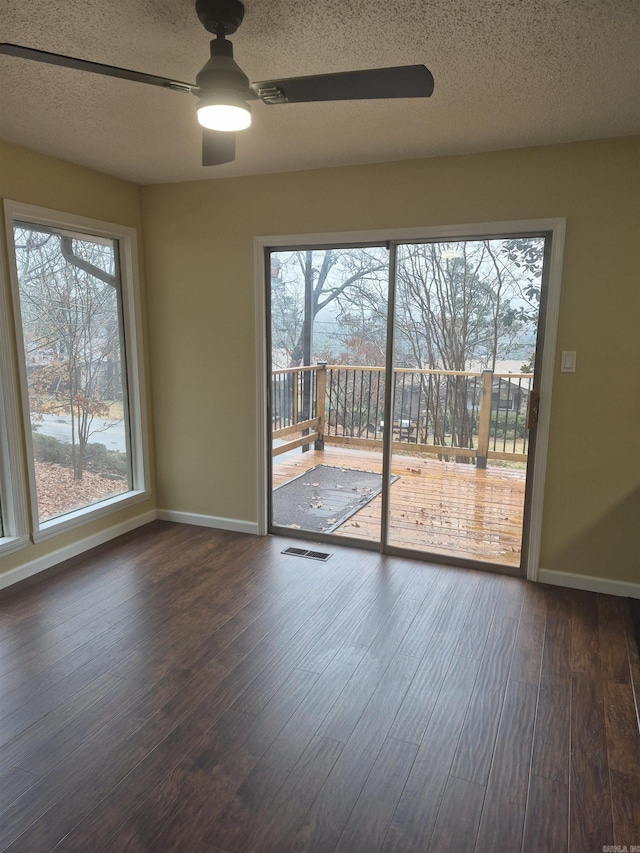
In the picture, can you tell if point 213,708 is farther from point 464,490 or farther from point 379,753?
point 464,490

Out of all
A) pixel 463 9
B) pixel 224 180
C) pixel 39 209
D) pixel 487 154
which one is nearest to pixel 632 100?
pixel 487 154

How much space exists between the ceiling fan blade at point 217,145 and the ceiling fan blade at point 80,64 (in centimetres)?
34

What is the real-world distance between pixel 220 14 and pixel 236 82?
0.75 feet

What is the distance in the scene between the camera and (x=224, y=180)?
12.4 ft

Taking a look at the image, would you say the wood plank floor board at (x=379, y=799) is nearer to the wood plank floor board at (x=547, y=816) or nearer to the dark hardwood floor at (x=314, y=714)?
the dark hardwood floor at (x=314, y=714)

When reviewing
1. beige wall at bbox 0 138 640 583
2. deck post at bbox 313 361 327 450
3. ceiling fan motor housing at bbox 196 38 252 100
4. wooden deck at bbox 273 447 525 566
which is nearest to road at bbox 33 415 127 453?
beige wall at bbox 0 138 640 583

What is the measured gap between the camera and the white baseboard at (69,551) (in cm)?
322

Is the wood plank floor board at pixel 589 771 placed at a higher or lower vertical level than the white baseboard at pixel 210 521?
lower

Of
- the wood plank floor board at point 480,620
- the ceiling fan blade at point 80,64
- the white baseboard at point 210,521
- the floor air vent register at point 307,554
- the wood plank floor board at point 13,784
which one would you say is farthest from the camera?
the white baseboard at point 210,521

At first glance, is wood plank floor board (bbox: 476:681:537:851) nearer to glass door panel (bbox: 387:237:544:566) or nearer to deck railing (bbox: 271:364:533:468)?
glass door panel (bbox: 387:237:544:566)

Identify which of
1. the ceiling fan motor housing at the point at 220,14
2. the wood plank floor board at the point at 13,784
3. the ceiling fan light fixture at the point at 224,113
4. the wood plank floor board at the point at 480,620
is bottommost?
the wood plank floor board at the point at 13,784

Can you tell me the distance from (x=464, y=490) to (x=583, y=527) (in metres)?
0.74

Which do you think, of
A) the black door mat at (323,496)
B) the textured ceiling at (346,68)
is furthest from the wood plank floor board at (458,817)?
the textured ceiling at (346,68)

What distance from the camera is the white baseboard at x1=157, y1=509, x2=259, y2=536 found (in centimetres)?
411
